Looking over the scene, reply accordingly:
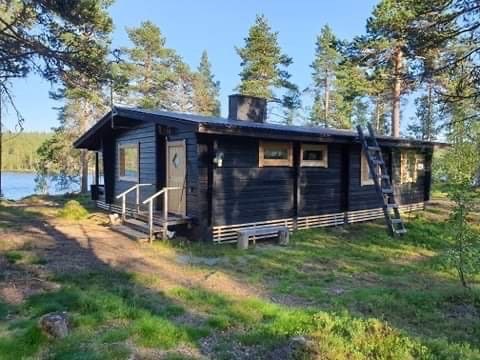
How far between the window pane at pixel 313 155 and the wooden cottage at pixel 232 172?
0.03 m

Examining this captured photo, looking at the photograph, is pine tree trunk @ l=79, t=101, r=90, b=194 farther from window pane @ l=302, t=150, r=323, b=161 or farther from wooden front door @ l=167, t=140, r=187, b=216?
window pane @ l=302, t=150, r=323, b=161

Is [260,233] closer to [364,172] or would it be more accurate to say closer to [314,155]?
[314,155]

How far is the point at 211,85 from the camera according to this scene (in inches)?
1518

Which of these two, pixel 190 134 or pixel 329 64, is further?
pixel 329 64

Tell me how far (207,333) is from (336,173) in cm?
762

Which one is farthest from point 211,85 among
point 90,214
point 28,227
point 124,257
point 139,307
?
point 139,307

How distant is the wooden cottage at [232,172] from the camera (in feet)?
27.0

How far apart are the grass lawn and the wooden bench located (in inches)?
13.1

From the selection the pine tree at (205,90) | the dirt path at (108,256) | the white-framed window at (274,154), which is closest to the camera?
the dirt path at (108,256)

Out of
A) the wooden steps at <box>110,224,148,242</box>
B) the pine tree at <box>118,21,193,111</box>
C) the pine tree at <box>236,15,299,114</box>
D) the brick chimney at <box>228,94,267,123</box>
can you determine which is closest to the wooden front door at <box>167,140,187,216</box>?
the wooden steps at <box>110,224,148,242</box>

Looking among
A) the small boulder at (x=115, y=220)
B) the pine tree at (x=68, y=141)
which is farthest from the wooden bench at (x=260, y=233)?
the pine tree at (x=68, y=141)

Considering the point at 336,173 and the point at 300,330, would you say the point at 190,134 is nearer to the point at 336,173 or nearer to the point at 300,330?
the point at 336,173

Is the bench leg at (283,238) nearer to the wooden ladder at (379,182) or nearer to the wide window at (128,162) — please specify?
the wooden ladder at (379,182)

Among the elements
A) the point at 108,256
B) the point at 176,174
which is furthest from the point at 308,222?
the point at 108,256
